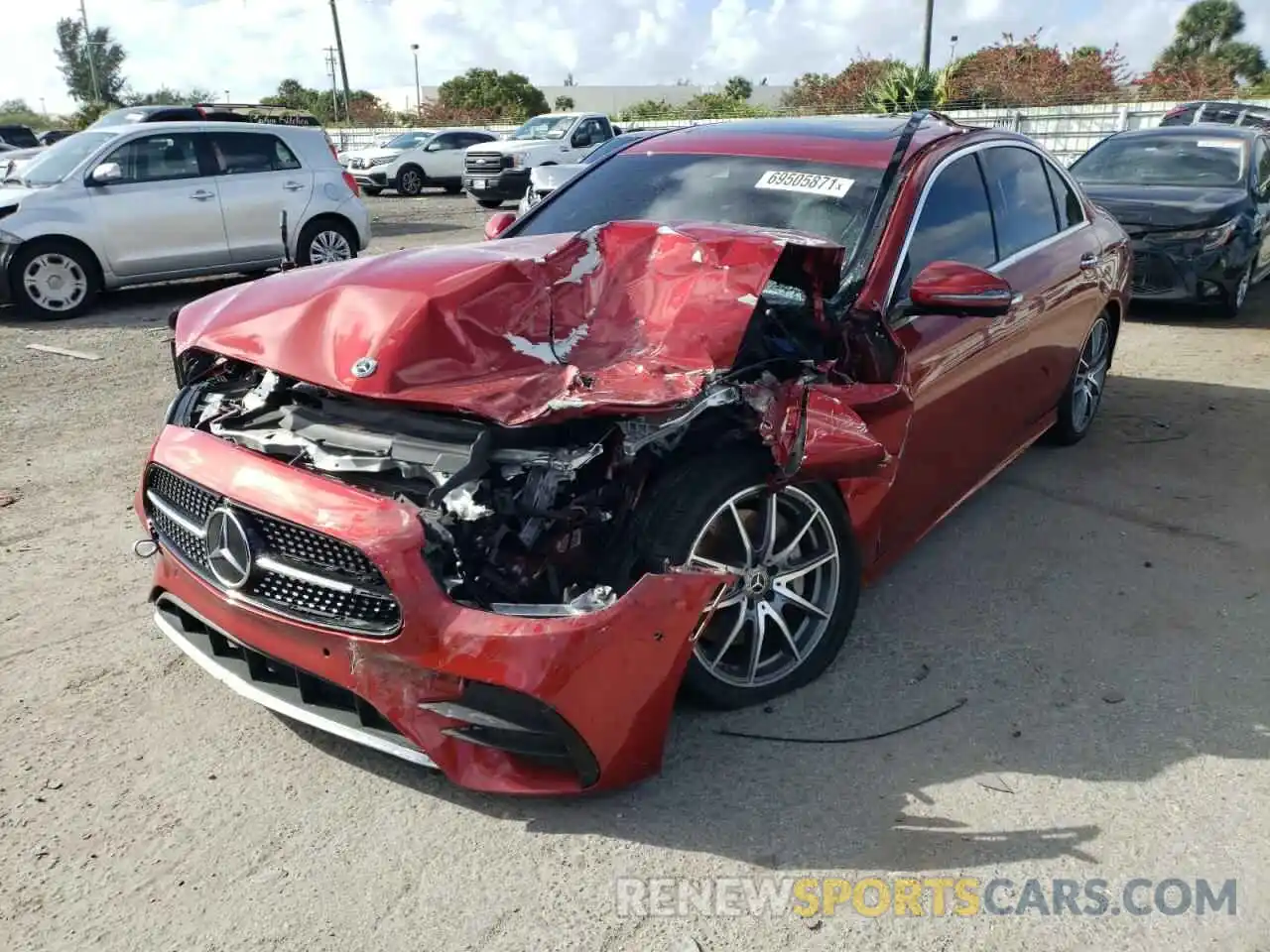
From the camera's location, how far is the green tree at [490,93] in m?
56.6

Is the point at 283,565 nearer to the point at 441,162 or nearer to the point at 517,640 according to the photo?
the point at 517,640

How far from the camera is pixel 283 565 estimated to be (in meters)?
2.69

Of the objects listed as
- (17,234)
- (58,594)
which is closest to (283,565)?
Result: (58,594)

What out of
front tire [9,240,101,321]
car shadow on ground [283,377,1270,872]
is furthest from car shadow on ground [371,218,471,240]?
car shadow on ground [283,377,1270,872]

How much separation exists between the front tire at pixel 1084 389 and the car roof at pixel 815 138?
143 centimetres

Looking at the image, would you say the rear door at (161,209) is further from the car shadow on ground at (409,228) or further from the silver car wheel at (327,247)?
the car shadow on ground at (409,228)

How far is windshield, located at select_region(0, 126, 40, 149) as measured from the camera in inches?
1028

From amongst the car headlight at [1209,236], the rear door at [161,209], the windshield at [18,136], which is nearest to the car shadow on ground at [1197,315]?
the car headlight at [1209,236]

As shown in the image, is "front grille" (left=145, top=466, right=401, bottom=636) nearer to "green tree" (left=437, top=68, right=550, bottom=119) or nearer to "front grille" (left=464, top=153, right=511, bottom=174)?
"front grille" (left=464, top=153, right=511, bottom=174)

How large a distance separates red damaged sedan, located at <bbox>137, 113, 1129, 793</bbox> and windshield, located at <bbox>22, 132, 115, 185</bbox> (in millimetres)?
7682

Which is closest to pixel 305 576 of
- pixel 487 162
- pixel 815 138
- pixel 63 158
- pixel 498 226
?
pixel 498 226

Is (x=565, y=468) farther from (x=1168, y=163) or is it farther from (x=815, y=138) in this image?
(x=1168, y=163)

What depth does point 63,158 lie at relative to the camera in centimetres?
1007

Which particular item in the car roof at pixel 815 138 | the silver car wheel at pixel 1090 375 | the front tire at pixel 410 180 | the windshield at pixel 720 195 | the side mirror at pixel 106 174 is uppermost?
the car roof at pixel 815 138
